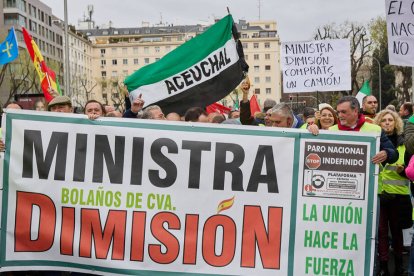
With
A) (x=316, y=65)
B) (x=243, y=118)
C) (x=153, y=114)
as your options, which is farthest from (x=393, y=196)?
(x=316, y=65)

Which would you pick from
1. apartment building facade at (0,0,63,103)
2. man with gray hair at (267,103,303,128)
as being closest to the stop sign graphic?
man with gray hair at (267,103,303,128)

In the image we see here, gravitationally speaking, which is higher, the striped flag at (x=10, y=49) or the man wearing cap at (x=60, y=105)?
the striped flag at (x=10, y=49)

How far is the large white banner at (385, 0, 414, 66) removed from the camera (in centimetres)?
651

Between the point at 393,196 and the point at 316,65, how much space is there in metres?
4.31

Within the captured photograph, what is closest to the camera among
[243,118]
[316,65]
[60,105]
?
[60,105]

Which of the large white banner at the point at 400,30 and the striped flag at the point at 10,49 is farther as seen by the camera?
the striped flag at the point at 10,49

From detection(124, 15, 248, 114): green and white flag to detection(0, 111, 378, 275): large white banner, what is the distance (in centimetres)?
250

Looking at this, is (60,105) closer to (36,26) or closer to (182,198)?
(182,198)

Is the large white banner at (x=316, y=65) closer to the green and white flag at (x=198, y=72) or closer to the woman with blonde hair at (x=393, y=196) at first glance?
the green and white flag at (x=198, y=72)

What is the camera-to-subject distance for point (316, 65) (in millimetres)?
9836

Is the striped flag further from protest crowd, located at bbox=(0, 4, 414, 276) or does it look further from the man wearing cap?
the man wearing cap

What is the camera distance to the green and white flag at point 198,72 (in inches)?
270

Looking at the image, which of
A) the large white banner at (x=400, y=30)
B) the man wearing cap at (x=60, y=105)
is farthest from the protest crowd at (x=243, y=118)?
the large white banner at (x=400, y=30)

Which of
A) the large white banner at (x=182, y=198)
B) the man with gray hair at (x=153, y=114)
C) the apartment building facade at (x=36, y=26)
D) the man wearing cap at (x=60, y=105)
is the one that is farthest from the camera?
the apartment building facade at (x=36, y=26)
